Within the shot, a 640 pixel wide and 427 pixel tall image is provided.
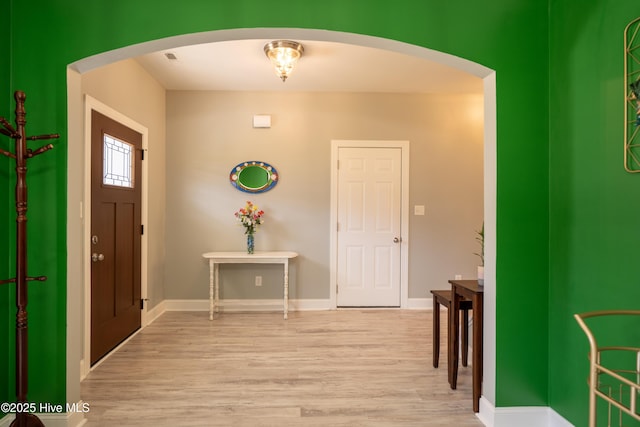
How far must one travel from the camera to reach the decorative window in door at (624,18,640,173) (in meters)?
1.57

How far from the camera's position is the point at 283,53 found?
3.15m

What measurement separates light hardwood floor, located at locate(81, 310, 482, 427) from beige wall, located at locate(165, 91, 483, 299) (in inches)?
31.5

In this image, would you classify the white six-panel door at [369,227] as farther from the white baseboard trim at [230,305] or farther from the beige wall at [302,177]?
the white baseboard trim at [230,305]

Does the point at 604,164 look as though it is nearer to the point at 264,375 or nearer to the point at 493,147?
the point at 493,147

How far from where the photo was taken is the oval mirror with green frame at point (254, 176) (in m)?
4.44

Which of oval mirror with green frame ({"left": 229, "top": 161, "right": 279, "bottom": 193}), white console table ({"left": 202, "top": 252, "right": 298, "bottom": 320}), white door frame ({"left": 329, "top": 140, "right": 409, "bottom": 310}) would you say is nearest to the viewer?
white console table ({"left": 202, "top": 252, "right": 298, "bottom": 320})

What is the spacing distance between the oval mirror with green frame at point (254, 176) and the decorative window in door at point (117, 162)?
1196mm

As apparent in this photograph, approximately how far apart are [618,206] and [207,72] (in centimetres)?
370

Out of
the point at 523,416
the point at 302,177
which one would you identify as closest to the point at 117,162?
the point at 302,177

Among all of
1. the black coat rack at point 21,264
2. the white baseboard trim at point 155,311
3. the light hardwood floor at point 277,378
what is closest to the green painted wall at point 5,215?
the black coat rack at point 21,264

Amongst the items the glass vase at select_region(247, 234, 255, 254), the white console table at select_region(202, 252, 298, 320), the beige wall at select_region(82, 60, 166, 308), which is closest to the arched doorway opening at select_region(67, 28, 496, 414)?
the beige wall at select_region(82, 60, 166, 308)

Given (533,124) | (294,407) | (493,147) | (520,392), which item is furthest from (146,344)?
(533,124)

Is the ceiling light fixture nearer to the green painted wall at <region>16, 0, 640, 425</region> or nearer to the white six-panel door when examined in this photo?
the green painted wall at <region>16, 0, 640, 425</region>

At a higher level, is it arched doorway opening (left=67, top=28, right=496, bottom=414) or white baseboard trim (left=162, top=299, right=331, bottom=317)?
arched doorway opening (left=67, top=28, right=496, bottom=414)
